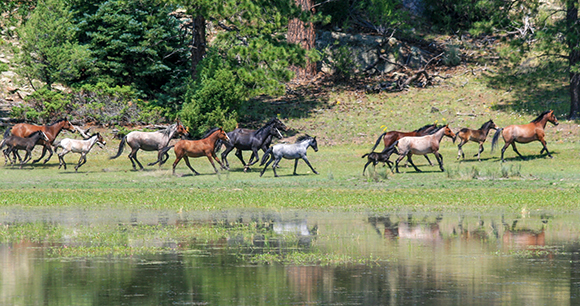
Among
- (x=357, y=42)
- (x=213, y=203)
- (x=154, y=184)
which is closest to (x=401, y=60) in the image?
(x=357, y=42)

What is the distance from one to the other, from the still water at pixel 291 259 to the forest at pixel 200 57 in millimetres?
22046

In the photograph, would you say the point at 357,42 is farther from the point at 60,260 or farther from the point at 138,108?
the point at 60,260

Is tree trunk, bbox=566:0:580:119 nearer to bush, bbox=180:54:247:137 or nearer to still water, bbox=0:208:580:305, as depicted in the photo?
bush, bbox=180:54:247:137

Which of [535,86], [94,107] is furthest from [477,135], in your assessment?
[94,107]

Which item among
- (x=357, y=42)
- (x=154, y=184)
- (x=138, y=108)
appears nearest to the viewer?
(x=154, y=184)

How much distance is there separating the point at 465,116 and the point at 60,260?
32.4 m

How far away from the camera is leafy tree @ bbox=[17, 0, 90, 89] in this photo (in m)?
42.2

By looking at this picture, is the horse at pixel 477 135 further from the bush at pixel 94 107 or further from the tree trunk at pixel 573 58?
the bush at pixel 94 107

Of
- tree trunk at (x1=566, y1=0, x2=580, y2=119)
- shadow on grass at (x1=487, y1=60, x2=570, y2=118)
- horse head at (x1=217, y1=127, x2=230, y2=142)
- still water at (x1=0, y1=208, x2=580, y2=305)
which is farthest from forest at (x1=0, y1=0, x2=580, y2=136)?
still water at (x1=0, y1=208, x2=580, y2=305)

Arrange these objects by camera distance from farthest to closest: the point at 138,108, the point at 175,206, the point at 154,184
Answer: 1. the point at 138,108
2. the point at 154,184
3. the point at 175,206

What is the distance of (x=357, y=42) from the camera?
161 feet

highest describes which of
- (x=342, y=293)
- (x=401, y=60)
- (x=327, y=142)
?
(x=401, y=60)

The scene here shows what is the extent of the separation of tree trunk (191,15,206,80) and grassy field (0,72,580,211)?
5.33 metres

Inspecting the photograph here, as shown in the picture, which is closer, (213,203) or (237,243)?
(237,243)
